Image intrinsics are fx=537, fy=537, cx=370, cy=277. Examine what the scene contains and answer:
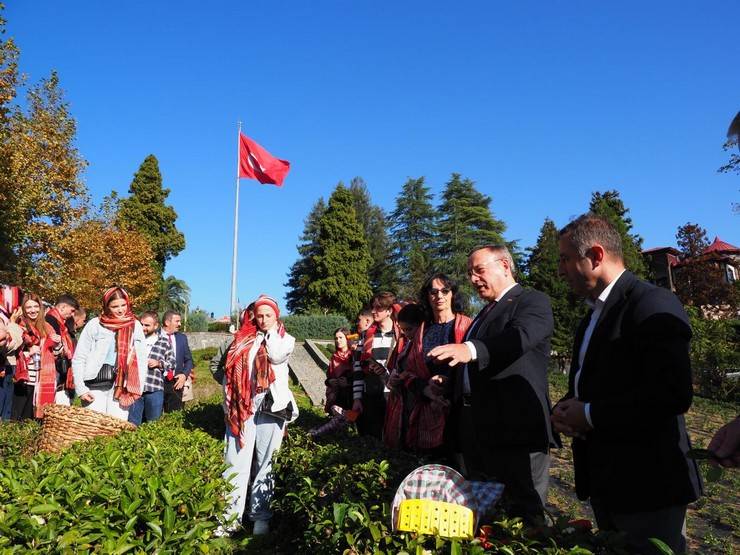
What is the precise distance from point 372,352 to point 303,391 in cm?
935

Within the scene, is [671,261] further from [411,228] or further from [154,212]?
[154,212]

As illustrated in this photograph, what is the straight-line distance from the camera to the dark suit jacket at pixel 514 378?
109 inches

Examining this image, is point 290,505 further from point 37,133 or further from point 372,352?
point 37,133

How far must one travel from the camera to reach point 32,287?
18250mm

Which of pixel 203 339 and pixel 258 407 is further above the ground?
pixel 203 339

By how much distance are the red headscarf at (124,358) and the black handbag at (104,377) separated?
0.06 meters

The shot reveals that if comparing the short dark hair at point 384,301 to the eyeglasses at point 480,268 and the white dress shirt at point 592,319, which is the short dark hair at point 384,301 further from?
the white dress shirt at point 592,319

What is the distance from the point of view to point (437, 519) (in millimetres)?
2062

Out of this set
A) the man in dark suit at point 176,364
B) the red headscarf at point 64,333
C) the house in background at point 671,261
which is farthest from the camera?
the house in background at point 671,261

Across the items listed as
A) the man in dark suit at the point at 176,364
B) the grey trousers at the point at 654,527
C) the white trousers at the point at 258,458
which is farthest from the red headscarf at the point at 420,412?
the man in dark suit at the point at 176,364

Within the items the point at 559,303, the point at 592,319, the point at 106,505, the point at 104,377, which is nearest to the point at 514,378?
the point at 592,319

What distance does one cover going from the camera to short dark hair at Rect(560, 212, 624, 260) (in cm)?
242

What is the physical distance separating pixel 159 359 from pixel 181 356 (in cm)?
82

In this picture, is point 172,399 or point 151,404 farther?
point 172,399
